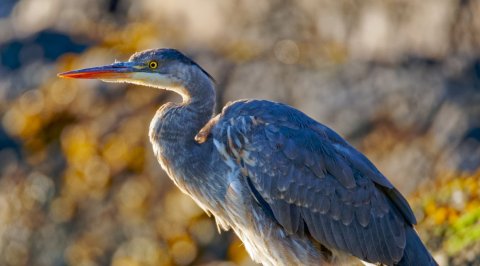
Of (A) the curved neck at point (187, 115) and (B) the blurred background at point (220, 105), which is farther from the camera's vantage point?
(B) the blurred background at point (220, 105)

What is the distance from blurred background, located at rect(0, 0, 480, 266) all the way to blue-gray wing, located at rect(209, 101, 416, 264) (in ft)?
3.60

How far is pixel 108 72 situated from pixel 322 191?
1443 mm

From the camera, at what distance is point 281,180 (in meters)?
5.85

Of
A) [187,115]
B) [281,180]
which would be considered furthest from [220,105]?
[281,180]

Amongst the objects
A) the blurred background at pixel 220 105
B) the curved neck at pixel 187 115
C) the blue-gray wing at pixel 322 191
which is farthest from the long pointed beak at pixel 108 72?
the blurred background at pixel 220 105

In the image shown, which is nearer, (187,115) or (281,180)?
(281,180)

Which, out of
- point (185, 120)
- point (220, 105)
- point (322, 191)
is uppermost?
point (185, 120)

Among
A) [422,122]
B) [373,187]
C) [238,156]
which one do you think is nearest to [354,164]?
[373,187]

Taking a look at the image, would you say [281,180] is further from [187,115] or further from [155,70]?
[155,70]

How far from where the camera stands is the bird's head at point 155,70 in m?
6.10

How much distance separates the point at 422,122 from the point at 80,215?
11.5 ft

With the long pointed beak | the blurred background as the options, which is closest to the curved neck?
the long pointed beak

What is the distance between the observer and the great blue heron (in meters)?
5.84

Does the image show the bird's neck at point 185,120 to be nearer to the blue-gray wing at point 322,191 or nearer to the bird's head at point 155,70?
the bird's head at point 155,70
